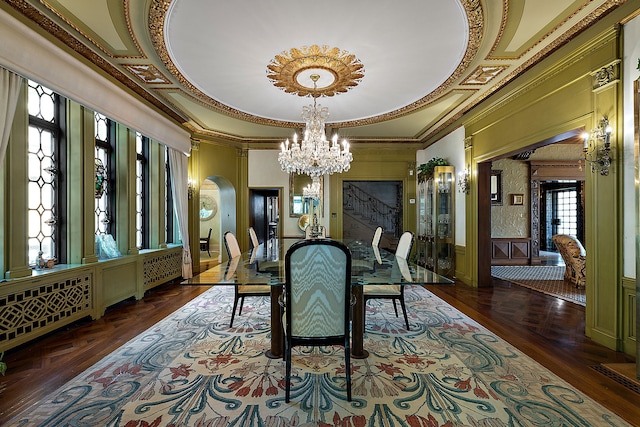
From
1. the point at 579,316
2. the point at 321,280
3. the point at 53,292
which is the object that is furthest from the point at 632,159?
the point at 53,292

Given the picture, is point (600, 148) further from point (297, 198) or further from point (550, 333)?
point (297, 198)

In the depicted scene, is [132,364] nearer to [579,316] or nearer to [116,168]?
[116,168]

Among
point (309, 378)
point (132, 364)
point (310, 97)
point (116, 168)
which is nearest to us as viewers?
point (309, 378)

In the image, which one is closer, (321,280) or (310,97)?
(321,280)

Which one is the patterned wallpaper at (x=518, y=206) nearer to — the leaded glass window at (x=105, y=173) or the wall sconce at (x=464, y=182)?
the wall sconce at (x=464, y=182)

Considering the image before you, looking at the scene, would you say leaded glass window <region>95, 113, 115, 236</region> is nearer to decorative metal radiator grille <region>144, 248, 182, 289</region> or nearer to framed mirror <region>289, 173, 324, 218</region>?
decorative metal radiator grille <region>144, 248, 182, 289</region>

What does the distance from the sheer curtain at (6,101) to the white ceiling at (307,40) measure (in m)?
0.53

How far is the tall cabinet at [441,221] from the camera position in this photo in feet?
20.1

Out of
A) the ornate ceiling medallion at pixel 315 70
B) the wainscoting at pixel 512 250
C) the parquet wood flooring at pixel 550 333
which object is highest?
the ornate ceiling medallion at pixel 315 70

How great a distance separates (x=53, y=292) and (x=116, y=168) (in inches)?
78.7

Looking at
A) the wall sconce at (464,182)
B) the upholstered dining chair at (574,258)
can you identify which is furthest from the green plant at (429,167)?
the upholstered dining chair at (574,258)

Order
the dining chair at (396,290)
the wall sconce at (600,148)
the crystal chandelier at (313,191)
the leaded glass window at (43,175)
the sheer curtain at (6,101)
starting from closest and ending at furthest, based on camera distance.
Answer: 1. the sheer curtain at (6,101)
2. the wall sconce at (600,148)
3. the dining chair at (396,290)
4. the leaded glass window at (43,175)
5. the crystal chandelier at (313,191)

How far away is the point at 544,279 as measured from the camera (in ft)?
19.4

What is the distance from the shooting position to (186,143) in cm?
603
